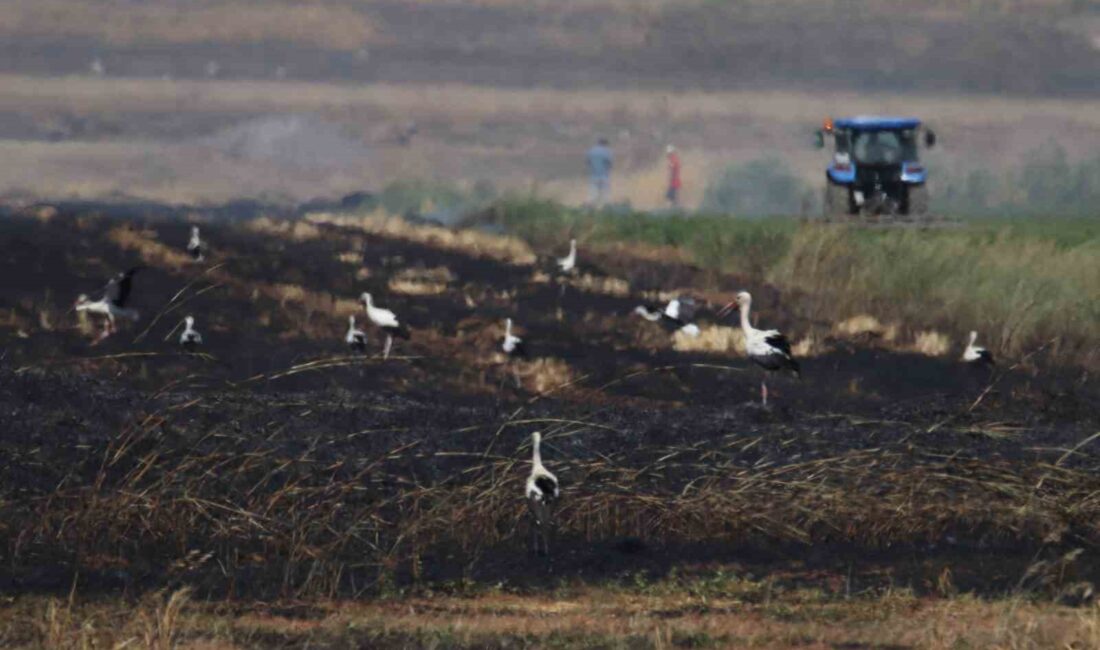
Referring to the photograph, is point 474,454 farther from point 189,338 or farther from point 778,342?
point 189,338

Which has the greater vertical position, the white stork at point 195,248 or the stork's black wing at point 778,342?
the stork's black wing at point 778,342

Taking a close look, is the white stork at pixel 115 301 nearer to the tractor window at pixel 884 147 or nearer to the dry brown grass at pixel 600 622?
the dry brown grass at pixel 600 622

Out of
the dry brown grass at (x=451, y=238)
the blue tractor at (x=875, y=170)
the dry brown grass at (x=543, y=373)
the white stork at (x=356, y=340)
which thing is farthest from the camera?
the blue tractor at (x=875, y=170)

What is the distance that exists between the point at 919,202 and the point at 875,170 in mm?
1087

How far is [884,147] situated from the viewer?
146ft

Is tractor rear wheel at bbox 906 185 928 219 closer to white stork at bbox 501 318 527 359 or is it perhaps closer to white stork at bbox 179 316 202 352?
white stork at bbox 501 318 527 359

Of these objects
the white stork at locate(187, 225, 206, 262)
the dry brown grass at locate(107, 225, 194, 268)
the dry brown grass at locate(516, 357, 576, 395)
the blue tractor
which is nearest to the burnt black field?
the dry brown grass at locate(516, 357, 576, 395)

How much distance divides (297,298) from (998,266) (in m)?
10.2

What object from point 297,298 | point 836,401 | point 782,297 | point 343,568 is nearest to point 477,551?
point 343,568

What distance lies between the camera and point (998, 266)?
32.0 metres

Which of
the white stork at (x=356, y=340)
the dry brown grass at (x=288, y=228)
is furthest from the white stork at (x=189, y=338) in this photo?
the dry brown grass at (x=288, y=228)

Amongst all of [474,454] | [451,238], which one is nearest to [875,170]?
[451,238]

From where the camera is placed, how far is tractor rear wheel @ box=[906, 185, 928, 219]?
143ft

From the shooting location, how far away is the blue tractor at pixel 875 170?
43281mm
